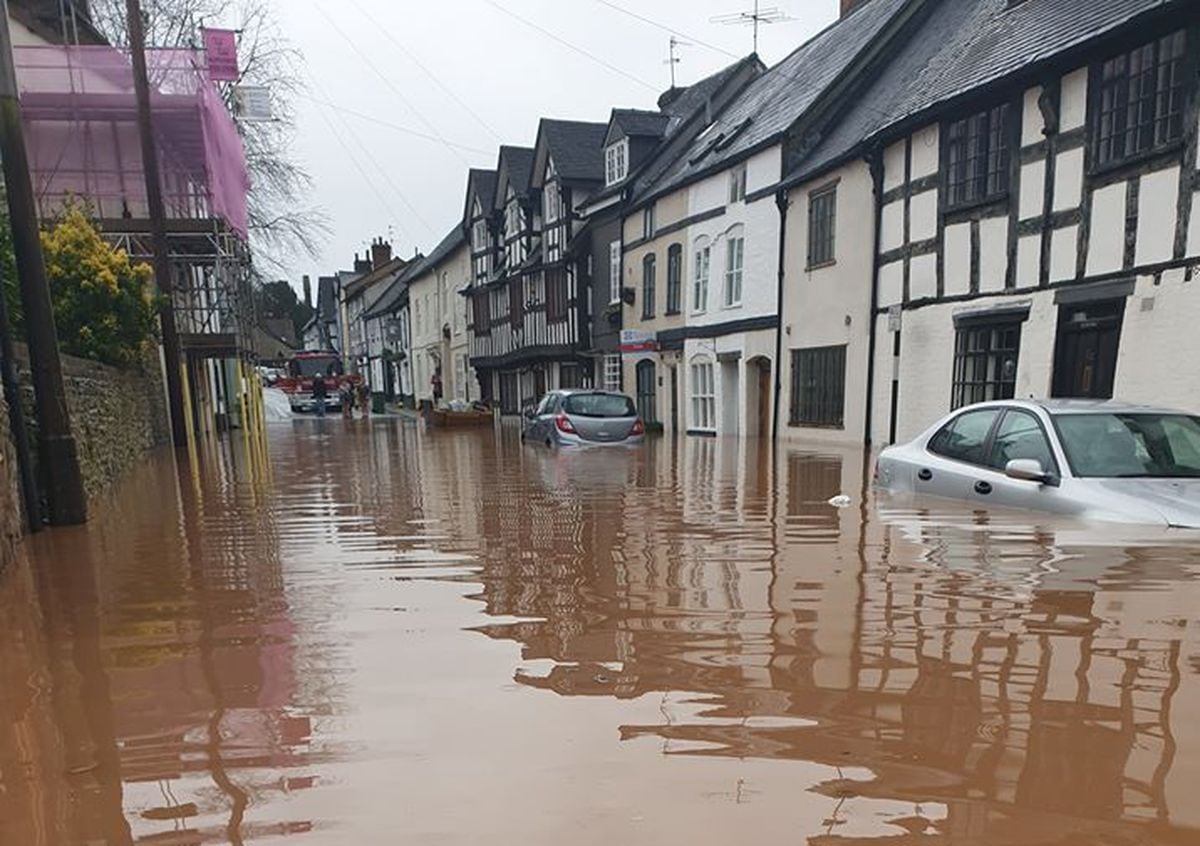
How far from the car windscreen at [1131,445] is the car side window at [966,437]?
0.62 meters

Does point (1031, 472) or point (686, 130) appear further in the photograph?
point (686, 130)

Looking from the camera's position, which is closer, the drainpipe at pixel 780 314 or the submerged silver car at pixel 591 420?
the submerged silver car at pixel 591 420

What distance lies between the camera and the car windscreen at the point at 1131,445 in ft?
18.3

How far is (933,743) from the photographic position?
8.79ft

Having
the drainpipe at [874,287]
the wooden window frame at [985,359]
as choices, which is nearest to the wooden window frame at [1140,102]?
the wooden window frame at [985,359]

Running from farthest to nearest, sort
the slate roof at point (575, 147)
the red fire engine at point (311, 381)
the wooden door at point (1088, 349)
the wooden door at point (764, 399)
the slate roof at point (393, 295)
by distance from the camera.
Answer: 1. the slate roof at point (393, 295)
2. the red fire engine at point (311, 381)
3. the slate roof at point (575, 147)
4. the wooden door at point (764, 399)
5. the wooden door at point (1088, 349)

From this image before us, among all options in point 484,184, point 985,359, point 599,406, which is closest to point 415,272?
point 484,184

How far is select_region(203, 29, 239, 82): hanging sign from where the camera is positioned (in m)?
17.5

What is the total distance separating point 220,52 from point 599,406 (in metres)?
A: 11.8

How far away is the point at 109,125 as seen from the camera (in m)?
19.0

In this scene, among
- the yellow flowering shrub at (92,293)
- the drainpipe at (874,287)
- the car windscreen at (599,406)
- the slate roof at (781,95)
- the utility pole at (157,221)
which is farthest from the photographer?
the slate roof at (781,95)

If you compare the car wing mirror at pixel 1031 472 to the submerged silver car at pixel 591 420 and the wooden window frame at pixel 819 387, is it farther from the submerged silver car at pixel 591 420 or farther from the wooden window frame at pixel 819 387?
the wooden window frame at pixel 819 387

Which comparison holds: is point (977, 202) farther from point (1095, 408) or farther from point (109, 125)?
point (109, 125)

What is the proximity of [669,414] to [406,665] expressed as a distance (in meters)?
20.3
